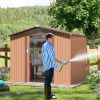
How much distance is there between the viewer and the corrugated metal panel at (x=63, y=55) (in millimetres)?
19141

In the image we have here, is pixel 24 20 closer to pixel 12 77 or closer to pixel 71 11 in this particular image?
pixel 71 11

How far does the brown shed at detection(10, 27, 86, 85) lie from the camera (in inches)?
757

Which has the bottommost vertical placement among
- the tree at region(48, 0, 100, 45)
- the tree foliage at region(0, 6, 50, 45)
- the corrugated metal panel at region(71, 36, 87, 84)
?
the corrugated metal panel at region(71, 36, 87, 84)

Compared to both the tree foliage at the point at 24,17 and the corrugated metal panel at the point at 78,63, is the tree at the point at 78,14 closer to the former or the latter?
the corrugated metal panel at the point at 78,63

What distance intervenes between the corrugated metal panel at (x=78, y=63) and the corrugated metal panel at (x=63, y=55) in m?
0.27

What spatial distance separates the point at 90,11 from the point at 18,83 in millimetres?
24977

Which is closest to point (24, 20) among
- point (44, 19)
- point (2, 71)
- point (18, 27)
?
point (44, 19)

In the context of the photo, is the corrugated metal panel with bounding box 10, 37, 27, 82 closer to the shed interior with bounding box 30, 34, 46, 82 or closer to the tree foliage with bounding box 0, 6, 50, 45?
the shed interior with bounding box 30, 34, 46, 82

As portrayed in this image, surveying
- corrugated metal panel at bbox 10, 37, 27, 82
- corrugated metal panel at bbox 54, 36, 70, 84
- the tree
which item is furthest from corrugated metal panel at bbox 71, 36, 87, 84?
the tree

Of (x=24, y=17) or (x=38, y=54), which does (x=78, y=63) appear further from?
(x=24, y=17)

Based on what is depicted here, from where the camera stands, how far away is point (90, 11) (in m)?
43.6

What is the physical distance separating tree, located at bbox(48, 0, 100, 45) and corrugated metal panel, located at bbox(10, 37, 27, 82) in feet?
72.5

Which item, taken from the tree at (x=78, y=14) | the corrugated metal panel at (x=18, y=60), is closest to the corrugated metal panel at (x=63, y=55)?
the corrugated metal panel at (x=18, y=60)

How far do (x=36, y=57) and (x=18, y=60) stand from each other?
87 centimetres
